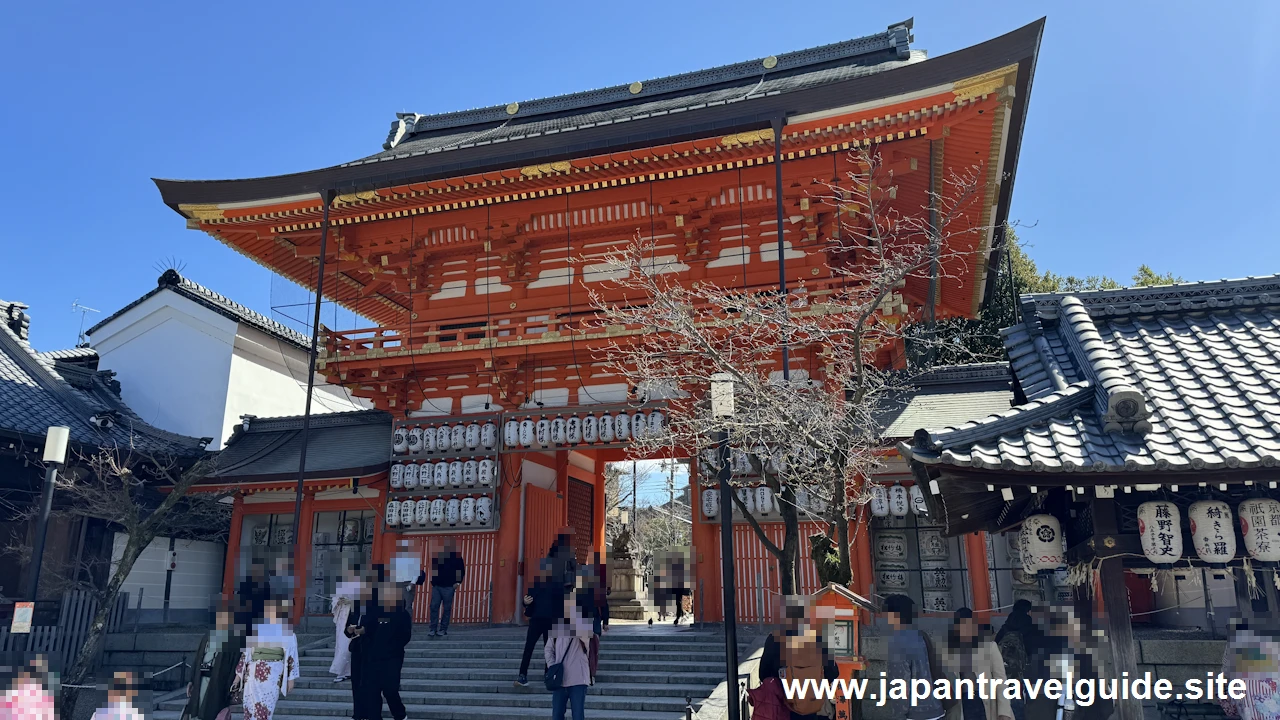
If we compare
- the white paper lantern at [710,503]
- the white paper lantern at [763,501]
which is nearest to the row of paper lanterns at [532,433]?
the white paper lantern at [710,503]

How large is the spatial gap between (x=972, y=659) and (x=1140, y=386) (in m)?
2.41

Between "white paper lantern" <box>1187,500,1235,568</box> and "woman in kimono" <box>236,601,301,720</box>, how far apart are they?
7.08 meters

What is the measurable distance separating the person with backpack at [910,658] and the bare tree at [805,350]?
1586mm

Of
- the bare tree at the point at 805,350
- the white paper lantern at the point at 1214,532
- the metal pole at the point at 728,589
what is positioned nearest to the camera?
the white paper lantern at the point at 1214,532

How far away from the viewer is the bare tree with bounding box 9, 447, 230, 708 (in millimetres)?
11859

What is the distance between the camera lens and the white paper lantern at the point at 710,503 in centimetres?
1228

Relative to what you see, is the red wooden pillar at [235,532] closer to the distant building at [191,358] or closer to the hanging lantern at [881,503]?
the distant building at [191,358]

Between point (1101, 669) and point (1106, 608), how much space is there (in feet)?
2.45

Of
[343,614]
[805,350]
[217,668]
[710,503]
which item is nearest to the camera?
[217,668]

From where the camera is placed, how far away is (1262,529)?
5.36 metres

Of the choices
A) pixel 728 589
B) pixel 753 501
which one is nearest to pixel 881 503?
pixel 753 501

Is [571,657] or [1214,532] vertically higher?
[1214,532]

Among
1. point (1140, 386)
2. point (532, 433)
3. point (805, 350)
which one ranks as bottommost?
point (1140, 386)

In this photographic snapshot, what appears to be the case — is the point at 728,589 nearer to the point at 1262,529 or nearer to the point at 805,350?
the point at 1262,529
